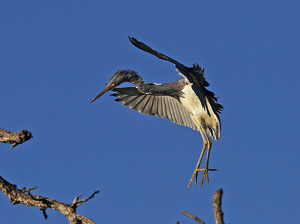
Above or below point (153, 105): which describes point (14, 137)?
below

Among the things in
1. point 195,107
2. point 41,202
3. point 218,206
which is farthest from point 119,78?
point 218,206

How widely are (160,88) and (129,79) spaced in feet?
2.80

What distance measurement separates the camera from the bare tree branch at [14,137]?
22.0ft

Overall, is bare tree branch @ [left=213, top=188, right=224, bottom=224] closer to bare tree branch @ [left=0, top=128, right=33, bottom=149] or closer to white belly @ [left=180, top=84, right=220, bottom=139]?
bare tree branch @ [left=0, top=128, right=33, bottom=149]

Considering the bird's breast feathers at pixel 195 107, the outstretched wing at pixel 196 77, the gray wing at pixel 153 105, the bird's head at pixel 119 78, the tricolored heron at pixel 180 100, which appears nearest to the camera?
the outstretched wing at pixel 196 77

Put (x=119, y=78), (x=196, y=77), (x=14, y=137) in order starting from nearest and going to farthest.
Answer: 1. (x=14, y=137)
2. (x=196, y=77)
3. (x=119, y=78)

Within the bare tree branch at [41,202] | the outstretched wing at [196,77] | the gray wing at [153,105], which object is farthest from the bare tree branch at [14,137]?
the gray wing at [153,105]

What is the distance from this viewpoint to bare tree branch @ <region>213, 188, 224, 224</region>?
516 cm

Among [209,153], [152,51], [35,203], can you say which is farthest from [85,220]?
[209,153]

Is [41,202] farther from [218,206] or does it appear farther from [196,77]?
[196,77]

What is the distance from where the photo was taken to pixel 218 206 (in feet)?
17.0

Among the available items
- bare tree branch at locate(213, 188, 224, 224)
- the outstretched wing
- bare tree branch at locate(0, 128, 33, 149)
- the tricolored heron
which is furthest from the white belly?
bare tree branch at locate(213, 188, 224, 224)

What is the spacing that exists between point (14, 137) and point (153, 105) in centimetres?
477

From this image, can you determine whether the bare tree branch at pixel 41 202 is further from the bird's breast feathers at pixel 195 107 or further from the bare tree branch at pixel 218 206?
the bird's breast feathers at pixel 195 107
